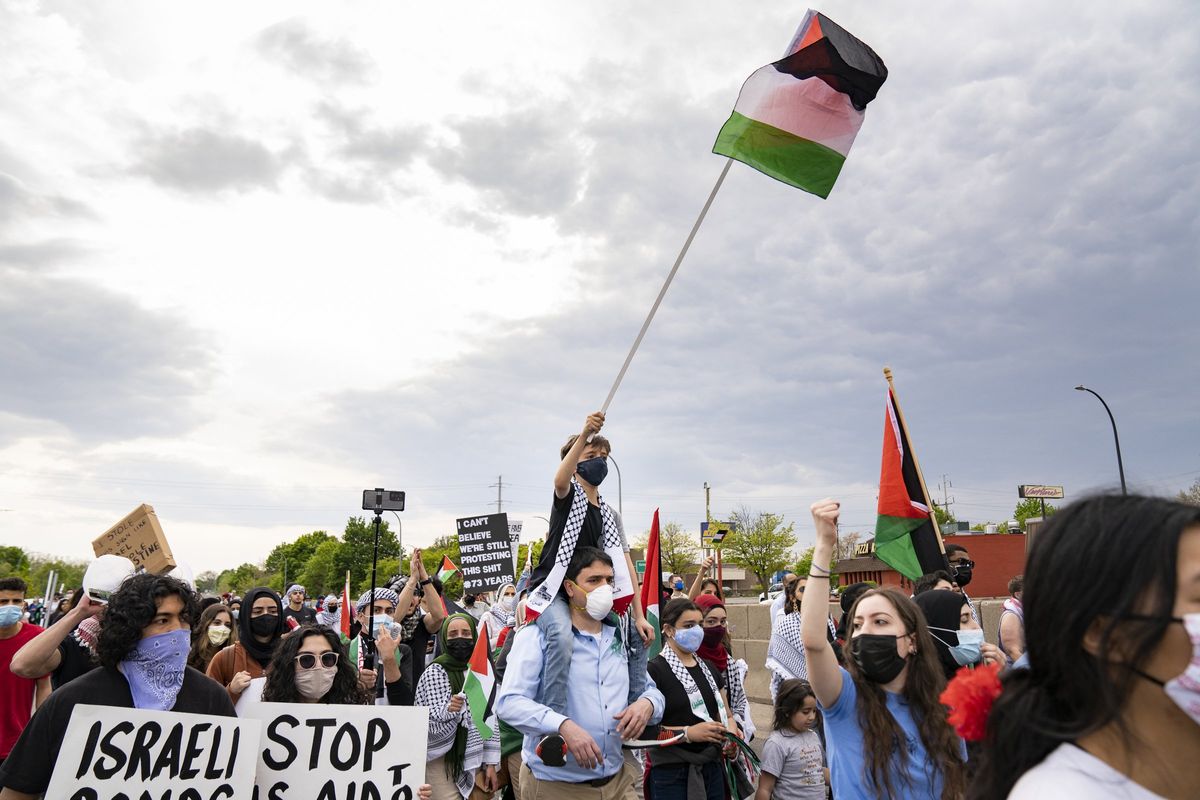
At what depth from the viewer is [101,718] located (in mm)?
3447

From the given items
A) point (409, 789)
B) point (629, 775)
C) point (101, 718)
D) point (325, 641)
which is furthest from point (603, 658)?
point (101, 718)

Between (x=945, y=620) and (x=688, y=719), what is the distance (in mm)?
1695

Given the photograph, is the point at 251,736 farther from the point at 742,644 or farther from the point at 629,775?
the point at 742,644

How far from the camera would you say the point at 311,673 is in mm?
4434

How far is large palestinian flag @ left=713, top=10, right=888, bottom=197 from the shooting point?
5477 mm

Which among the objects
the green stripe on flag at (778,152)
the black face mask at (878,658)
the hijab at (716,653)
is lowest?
the hijab at (716,653)

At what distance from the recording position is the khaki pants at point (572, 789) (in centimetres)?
425

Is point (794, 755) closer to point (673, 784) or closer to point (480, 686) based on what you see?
point (673, 784)

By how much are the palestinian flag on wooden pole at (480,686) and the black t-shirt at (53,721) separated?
233cm

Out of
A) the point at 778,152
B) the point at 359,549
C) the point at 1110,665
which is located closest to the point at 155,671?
the point at 1110,665

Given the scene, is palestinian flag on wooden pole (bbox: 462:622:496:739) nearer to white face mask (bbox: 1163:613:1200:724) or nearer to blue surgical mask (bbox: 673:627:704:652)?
blue surgical mask (bbox: 673:627:704:652)

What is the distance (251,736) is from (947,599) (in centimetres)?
341

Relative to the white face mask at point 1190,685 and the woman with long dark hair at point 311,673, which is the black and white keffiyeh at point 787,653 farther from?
the white face mask at point 1190,685

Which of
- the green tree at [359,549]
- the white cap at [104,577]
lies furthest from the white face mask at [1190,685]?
the green tree at [359,549]
